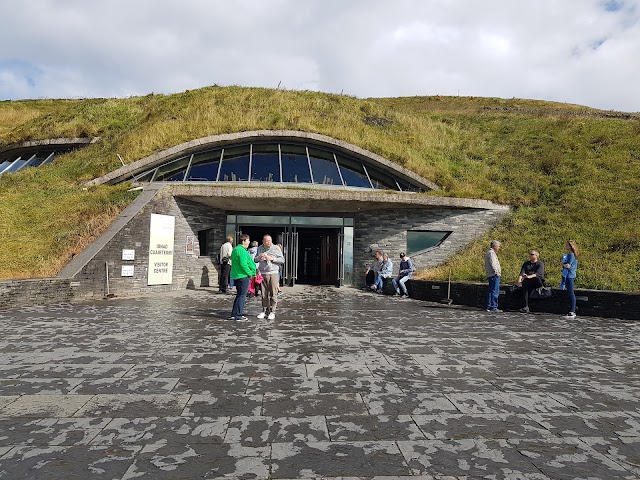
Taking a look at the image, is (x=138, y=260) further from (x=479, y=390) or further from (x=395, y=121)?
(x=395, y=121)

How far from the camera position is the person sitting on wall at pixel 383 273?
1596 cm

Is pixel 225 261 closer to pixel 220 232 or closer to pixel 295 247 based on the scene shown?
pixel 220 232

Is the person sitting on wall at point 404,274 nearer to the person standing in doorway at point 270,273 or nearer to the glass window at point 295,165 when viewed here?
the glass window at point 295,165

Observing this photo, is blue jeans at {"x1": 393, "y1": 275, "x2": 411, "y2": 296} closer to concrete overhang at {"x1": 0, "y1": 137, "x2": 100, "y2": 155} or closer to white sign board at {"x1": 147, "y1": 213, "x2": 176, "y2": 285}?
white sign board at {"x1": 147, "y1": 213, "x2": 176, "y2": 285}

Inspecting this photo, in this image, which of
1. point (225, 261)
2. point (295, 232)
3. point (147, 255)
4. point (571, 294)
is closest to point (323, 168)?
point (295, 232)

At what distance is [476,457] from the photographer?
3006 mm

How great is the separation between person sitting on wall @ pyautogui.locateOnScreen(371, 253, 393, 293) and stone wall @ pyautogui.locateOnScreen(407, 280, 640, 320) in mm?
2860

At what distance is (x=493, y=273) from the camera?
10.9 m

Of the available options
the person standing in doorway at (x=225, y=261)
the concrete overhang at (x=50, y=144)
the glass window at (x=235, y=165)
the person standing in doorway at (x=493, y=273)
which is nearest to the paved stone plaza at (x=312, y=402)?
the person standing in doorway at (x=493, y=273)

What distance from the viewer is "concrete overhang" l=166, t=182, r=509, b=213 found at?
15398mm

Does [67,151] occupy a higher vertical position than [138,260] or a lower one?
higher

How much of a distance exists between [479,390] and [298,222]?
47.3 ft

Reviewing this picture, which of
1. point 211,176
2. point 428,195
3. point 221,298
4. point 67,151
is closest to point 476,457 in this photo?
point 221,298

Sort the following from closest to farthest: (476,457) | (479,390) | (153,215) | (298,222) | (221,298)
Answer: (476,457) < (479,390) < (221,298) < (153,215) < (298,222)
